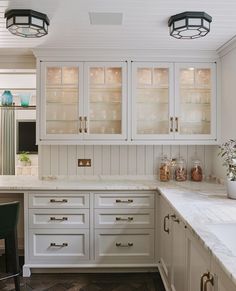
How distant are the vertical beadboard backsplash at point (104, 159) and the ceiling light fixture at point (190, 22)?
61.1 inches

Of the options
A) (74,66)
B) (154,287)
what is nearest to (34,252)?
(154,287)

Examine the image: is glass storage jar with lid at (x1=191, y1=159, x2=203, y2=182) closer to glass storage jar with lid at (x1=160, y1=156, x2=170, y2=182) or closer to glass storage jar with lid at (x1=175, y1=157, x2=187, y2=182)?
glass storage jar with lid at (x1=175, y1=157, x2=187, y2=182)

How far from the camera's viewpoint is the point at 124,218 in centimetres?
321

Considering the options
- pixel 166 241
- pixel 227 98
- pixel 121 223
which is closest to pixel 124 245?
pixel 121 223

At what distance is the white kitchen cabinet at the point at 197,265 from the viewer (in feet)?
5.07

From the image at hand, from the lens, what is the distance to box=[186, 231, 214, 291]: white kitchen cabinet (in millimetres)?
1545

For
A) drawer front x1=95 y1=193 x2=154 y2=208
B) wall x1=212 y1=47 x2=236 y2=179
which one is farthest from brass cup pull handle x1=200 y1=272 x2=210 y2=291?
wall x1=212 y1=47 x2=236 y2=179

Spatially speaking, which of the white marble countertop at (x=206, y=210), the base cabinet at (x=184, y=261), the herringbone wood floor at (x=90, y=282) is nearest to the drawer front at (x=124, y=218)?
the base cabinet at (x=184, y=261)

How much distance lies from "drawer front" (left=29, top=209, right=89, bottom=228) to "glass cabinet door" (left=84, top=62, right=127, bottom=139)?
31.8 inches

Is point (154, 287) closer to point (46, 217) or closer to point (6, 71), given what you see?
point (46, 217)

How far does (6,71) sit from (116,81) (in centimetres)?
133

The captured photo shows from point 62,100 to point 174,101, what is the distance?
121cm

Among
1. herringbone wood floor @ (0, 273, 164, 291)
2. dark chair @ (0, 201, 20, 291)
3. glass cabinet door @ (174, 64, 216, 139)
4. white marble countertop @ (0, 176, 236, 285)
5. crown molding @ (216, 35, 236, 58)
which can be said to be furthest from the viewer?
glass cabinet door @ (174, 64, 216, 139)

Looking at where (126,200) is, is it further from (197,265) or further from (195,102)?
(197,265)
